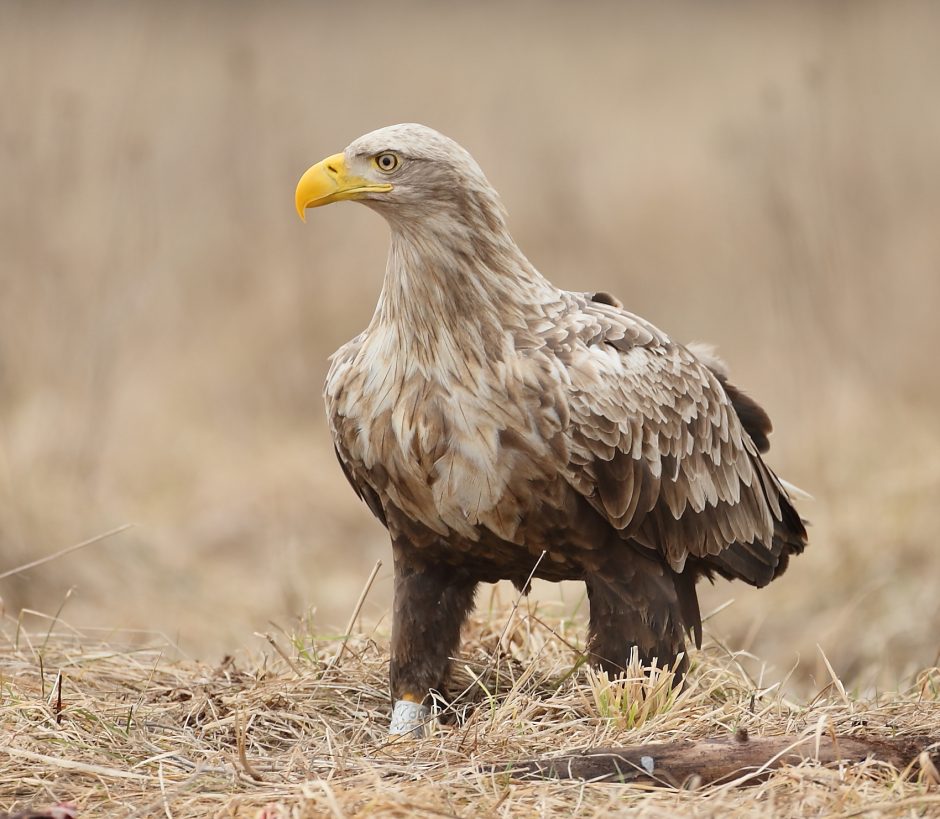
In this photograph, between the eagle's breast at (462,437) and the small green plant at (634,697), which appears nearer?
the small green plant at (634,697)

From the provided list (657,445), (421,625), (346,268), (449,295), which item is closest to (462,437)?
(449,295)

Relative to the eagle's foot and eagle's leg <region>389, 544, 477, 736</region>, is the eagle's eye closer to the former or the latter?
eagle's leg <region>389, 544, 477, 736</region>

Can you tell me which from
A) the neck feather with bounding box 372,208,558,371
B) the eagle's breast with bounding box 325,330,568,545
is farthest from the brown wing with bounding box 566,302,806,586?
the neck feather with bounding box 372,208,558,371

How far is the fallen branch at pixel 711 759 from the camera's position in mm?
2986

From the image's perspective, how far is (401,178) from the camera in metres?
3.64

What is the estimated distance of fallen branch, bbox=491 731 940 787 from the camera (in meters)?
2.99

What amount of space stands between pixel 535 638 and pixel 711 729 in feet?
3.76

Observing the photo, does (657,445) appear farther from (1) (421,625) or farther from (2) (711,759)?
(2) (711,759)

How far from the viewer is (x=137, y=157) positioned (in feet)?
23.4

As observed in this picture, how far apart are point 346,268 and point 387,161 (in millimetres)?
7792

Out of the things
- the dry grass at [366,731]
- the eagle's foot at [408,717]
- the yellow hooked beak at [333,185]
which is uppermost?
the yellow hooked beak at [333,185]

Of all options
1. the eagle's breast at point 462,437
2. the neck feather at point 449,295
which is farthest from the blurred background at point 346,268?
the neck feather at point 449,295

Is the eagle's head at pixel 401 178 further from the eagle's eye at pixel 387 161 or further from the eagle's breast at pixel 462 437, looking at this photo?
the eagle's breast at pixel 462 437

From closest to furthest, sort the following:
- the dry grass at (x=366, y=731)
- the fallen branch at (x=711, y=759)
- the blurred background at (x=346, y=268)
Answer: the dry grass at (x=366, y=731)
the fallen branch at (x=711, y=759)
the blurred background at (x=346, y=268)
